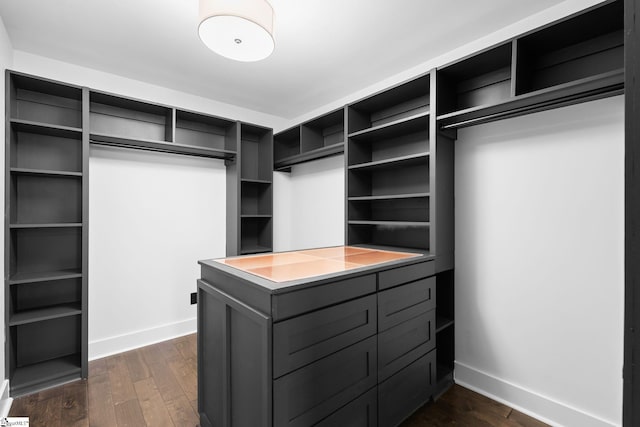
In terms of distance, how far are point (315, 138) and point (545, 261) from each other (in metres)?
2.35

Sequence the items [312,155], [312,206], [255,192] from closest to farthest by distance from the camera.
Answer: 1. [312,155]
2. [312,206]
3. [255,192]

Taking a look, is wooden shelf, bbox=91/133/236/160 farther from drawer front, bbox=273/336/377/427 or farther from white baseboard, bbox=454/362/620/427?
white baseboard, bbox=454/362/620/427

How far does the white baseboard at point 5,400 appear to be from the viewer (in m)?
1.90

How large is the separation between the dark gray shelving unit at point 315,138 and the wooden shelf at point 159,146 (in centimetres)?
66

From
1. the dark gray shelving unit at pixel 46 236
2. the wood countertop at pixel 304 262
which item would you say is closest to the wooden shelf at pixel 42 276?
the dark gray shelving unit at pixel 46 236

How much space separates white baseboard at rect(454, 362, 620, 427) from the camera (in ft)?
5.74

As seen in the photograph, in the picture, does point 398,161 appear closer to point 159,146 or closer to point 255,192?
point 255,192

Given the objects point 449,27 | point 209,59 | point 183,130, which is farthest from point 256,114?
point 449,27

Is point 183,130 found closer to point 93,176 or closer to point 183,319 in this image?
point 93,176

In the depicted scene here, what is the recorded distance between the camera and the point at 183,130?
3146 mm

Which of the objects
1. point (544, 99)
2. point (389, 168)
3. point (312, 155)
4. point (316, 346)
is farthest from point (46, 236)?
point (544, 99)

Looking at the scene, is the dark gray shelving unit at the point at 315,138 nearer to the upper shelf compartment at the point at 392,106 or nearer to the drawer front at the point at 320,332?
the upper shelf compartment at the point at 392,106

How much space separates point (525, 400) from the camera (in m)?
1.96

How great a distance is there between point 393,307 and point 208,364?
111cm
